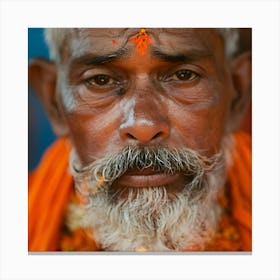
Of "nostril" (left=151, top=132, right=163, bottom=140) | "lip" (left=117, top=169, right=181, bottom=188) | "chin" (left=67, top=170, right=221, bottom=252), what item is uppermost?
"nostril" (left=151, top=132, right=163, bottom=140)

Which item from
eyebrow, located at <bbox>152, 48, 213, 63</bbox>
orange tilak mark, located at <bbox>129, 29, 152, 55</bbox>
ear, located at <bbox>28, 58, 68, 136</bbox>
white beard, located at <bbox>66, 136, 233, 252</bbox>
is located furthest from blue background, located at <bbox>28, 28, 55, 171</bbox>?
eyebrow, located at <bbox>152, 48, 213, 63</bbox>

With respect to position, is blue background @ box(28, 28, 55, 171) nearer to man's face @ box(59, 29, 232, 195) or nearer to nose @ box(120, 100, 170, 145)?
man's face @ box(59, 29, 232, 195)

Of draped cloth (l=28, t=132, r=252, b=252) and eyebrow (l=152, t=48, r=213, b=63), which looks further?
draped cloth (l=28, t=132, r=252, b=252)

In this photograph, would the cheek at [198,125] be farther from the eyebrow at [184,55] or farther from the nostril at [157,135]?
the eyebrow at [184,55]

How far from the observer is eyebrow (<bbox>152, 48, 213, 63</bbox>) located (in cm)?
245

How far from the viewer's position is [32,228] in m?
2.56

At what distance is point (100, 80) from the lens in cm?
251

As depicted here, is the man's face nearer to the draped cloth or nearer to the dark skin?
the dark skin

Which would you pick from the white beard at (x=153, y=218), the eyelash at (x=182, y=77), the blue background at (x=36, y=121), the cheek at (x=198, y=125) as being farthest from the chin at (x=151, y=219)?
the eyelash at (x=182, y=77)

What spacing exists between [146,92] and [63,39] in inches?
18.3

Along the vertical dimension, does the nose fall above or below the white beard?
above
